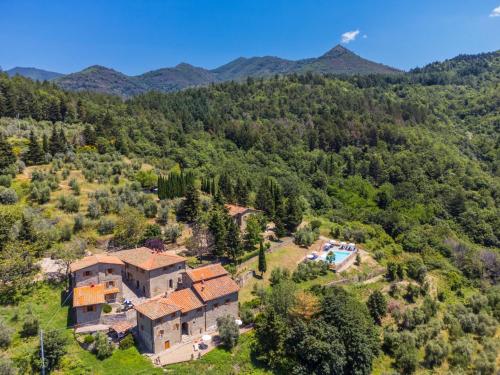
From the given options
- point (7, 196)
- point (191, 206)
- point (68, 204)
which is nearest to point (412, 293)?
point (191, 206)

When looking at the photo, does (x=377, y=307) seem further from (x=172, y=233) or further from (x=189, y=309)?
(x=172, y=233)

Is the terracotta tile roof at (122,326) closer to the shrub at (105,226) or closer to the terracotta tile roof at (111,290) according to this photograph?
the terracotta tile roof at (111,290)

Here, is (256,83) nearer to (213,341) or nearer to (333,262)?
(333,262)

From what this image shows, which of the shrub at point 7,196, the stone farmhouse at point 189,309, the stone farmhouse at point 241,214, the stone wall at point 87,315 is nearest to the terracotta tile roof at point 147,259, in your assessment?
the stone farmhouse at point 189,309

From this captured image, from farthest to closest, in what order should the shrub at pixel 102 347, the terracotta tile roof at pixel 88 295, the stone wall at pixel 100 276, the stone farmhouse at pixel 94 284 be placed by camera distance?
the stone wall at pixel 100 276 → the stone farmhouse at pixel 94 284 → the terracotta tile roof at pixel 88 295 → the shrub at pixel 102 347

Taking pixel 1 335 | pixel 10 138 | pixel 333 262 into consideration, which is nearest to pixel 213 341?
pixel 1 335
